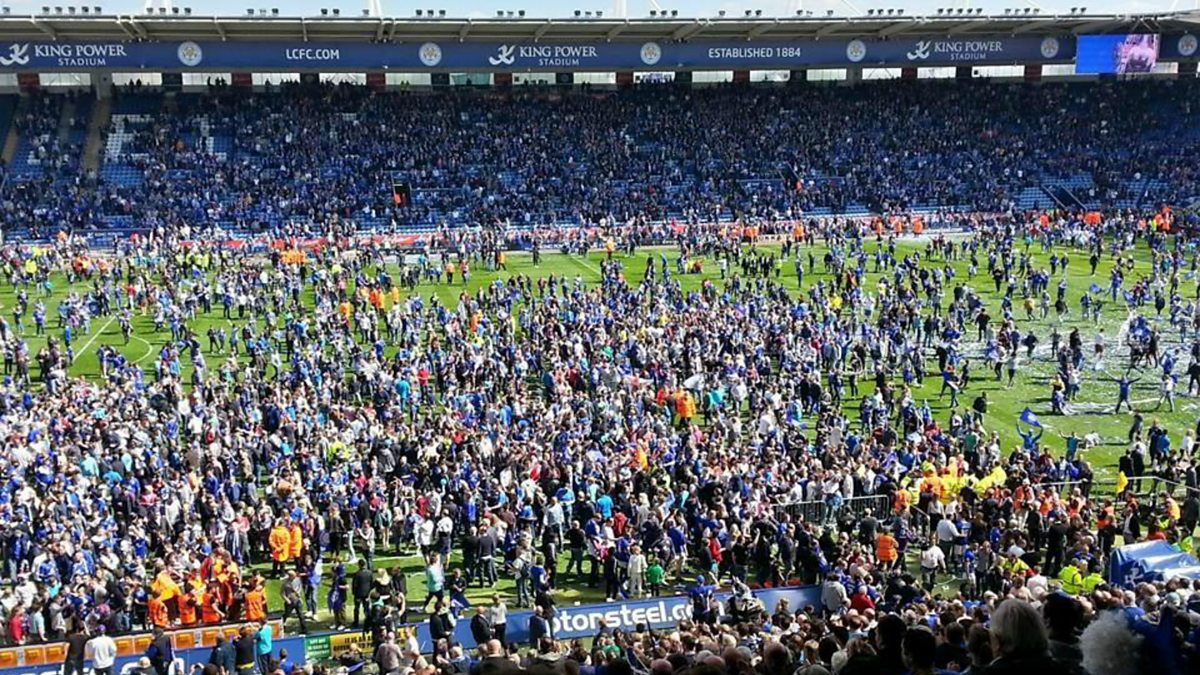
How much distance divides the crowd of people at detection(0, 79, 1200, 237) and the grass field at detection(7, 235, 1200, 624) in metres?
9.27

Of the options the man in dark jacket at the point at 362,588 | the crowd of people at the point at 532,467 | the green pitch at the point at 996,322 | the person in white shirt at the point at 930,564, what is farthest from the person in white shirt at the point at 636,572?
the green pitch at the point at 996,322

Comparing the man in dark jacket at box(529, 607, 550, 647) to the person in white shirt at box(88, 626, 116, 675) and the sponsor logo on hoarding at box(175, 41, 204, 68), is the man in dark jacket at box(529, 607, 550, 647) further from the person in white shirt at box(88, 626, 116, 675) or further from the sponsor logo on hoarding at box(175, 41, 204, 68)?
the sponsor logo on hoarding at box(175, 41, 204, 68)

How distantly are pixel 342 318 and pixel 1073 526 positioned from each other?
21.0 meters

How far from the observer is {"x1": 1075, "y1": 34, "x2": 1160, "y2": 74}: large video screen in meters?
63.8

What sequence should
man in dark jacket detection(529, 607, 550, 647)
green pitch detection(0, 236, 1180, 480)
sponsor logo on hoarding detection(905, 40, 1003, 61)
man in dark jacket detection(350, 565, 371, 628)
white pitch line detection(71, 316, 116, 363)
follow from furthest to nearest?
sponsor logo on hoarding detection(905, 40, 1003, 61) → white pitch line detection(71, 316, 116, 363) → green pitch detection(0, 236, 1180, 480) → man in dark jacket detection(350, 565, 371, 628) → man in dark jacket detection(529, 607, 550, 647)

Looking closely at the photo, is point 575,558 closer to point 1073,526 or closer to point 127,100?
point 1073,526

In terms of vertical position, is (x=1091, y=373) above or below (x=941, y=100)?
below

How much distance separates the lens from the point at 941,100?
67125mm

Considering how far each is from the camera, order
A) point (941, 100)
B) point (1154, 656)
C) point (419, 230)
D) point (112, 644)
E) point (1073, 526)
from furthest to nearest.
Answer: point (941, 100), point (419, 230), point (1073, 526), point (112, 644), point (1154, 656)

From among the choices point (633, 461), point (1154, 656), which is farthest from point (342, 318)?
point (1154, 656)

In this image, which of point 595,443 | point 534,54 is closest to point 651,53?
point 534,54

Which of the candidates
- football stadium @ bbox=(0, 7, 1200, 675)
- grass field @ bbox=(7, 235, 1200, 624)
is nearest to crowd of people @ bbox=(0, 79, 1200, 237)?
football stadium @ bbox=(0, 7, 1200, 675)

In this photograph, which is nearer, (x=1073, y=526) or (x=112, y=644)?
(x=112, y=644)

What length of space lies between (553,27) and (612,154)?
6.92 metres
